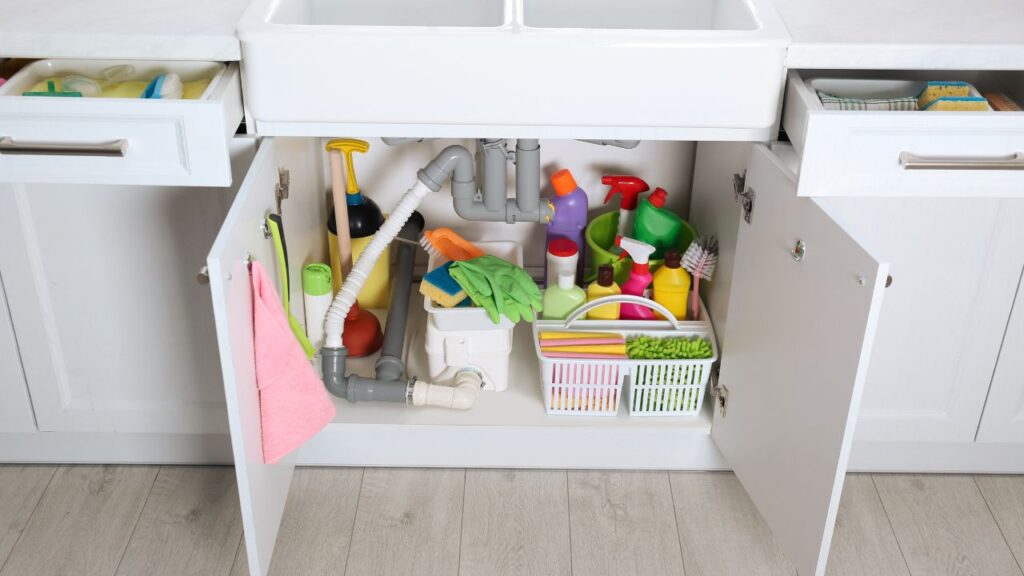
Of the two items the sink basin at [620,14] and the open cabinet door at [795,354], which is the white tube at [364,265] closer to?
the sink basin at [620,14]

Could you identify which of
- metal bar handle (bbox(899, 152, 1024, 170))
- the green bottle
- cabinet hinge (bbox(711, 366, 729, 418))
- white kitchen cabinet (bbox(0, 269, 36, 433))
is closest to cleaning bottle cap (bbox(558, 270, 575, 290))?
the green bottle

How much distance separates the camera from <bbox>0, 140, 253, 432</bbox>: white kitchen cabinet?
59.3 inches

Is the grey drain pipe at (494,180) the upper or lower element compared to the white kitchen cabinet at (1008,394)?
upper

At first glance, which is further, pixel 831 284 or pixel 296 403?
pixel 296 403

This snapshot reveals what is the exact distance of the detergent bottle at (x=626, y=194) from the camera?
1971mm

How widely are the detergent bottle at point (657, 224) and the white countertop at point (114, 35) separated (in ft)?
2.79

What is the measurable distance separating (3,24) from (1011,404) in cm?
168

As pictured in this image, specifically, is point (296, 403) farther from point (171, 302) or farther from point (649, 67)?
point (649, 67)

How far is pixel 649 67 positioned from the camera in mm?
1368

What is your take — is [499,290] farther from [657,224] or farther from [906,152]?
[906,152]

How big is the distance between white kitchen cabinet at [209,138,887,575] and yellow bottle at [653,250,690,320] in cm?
20

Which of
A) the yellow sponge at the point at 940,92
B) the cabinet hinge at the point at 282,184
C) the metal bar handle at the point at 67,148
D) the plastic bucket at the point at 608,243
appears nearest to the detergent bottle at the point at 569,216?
the plastic bucket at the point at 608,243

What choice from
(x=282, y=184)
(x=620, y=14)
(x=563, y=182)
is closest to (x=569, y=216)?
(x=563, y=182)

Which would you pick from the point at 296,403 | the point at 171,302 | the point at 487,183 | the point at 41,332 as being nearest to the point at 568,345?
the point at 487,183
